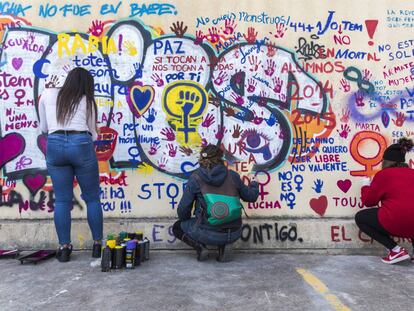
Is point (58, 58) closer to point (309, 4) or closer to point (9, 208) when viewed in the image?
point (9, 208)

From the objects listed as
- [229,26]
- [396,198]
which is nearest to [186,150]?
[229,26]

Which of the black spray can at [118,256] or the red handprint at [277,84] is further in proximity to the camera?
the red handprint at [277,84]

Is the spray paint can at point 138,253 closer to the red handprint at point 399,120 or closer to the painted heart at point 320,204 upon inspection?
the painted heart at point 320,204

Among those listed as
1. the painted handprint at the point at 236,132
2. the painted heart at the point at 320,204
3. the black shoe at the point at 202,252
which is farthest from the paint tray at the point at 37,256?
the painted heart at the point at 320,204

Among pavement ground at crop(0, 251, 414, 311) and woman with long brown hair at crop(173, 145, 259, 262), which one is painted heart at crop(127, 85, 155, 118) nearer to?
woman with long brown hair at crop(173, 145, 259, 262)

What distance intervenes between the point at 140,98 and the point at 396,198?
3.06 metres

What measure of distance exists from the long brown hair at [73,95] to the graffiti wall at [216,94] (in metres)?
0.70

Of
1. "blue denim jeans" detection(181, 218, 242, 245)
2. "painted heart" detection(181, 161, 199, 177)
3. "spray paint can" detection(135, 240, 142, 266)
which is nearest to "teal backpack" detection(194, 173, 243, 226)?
"blue denim jeans" detection(181, 218, 242, 245)

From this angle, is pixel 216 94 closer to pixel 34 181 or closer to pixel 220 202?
pixel 220 202

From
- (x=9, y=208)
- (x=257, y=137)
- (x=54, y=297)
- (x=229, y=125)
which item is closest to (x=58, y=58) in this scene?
(x=9, y=208)

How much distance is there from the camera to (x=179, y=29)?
502 cm

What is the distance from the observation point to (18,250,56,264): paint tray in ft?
14.2

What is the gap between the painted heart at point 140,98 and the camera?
16.6ft

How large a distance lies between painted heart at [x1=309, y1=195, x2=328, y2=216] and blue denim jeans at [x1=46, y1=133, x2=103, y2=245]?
2447mm
